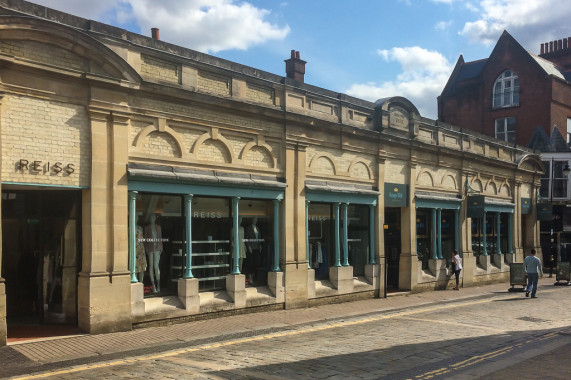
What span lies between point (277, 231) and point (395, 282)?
24.7 ft

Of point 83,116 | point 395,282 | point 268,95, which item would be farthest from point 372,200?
point 83,116

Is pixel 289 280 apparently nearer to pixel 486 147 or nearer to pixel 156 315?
pixel 156 315

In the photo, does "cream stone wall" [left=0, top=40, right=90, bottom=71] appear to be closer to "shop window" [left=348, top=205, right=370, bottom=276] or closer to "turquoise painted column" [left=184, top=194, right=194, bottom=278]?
"turquoise painted column" [left=184, top=194, right=194, bottom=278]

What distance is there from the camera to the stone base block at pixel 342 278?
17516 mm

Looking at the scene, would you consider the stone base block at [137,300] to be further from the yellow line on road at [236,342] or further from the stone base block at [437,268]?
the stone base block at [437,268]

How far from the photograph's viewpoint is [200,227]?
46.4 ft

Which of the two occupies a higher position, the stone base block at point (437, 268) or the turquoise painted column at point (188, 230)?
the turquoise painted column at point (188, 230)

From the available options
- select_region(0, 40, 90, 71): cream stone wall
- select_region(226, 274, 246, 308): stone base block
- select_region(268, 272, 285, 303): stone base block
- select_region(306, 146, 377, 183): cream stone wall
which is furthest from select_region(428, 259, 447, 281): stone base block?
select_region(0, 40, 90, 71): cream stone wall

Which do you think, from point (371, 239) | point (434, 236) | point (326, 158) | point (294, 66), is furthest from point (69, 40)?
point (434, 236)

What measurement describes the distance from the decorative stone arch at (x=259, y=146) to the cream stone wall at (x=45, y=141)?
4.39 m

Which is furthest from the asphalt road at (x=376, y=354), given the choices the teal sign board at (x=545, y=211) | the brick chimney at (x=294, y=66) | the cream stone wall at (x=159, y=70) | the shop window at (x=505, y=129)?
the shop window at (x=505, y=129)

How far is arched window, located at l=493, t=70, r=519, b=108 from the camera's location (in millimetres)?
37562

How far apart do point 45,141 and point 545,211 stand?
1074 inches

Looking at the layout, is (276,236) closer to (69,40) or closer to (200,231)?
(200,231)
